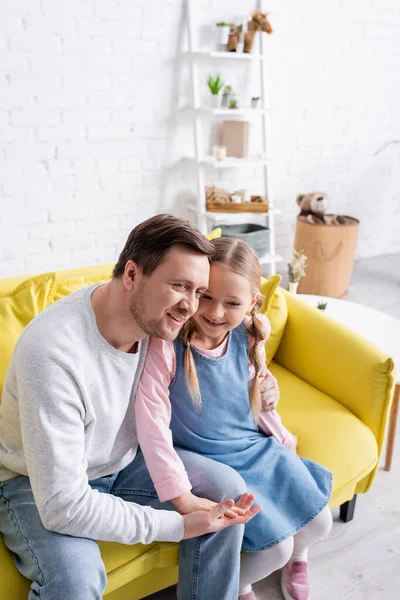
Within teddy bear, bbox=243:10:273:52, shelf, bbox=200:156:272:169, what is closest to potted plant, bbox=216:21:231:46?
teddy bear, bbox=243:10:273:52

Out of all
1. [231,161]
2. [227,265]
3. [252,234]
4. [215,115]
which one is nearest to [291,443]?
[227,265]

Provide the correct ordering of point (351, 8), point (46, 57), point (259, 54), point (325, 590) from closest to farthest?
point (325, 590) → point (46, 57) → point (259, 54) → point (351, 8)

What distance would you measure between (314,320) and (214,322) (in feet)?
1.93

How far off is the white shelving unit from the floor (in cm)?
171

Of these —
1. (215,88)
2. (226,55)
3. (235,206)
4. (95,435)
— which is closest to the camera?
(95,435)

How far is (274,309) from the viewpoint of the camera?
6.31 feet

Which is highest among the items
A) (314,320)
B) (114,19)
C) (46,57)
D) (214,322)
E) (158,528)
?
(114,19)

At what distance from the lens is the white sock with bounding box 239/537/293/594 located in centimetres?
139

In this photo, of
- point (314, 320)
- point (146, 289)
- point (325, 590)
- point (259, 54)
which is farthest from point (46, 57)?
point (325, 590)

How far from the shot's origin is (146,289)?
3.88 feet

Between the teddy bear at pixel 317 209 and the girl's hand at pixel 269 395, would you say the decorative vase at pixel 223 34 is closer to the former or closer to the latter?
the teddy bear at pixel 317 209

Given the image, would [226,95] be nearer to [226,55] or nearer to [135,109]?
[226,55]

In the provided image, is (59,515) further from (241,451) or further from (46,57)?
(46,57)

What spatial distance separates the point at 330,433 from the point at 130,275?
0.82 m
